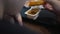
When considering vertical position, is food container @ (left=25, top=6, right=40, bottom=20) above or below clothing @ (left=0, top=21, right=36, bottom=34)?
below

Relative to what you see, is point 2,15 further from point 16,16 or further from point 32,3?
point 32,3

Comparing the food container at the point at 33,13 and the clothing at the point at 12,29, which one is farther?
the food container at the point at 33,13

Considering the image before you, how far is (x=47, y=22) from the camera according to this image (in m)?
0.83

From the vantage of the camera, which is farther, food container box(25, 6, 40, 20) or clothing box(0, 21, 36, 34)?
food container box(25, 6, 40, 20)

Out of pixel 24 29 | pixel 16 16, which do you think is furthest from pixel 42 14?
pixel 24 29

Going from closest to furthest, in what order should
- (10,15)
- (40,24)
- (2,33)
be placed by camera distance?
1. (2,33)
2. (10,15)
3. (40,24)

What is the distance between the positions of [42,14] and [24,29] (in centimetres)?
56

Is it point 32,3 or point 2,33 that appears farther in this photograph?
point 32,3

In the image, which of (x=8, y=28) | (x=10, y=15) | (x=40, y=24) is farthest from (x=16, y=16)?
Answer: (x=40, y=24)

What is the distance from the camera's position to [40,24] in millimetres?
815

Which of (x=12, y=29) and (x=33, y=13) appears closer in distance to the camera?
(x=12, y=29)

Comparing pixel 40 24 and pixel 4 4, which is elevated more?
pixel 4 4

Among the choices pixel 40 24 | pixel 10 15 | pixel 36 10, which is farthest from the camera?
pixel 36 10

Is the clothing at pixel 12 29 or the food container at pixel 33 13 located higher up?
the clothing at pixel 12 29
